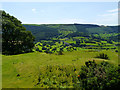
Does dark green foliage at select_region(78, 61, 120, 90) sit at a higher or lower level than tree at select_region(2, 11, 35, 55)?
lower

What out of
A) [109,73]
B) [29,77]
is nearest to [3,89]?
[29,77]

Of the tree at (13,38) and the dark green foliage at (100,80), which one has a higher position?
the tree at (13,38)

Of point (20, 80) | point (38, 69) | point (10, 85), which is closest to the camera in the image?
point (10, 85)

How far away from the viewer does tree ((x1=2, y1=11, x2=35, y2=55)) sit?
3434 cm

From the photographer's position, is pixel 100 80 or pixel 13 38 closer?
pixel 100 80

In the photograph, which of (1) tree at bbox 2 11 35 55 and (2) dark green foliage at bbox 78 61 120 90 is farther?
(1) tree at bbox 2 11 35 55

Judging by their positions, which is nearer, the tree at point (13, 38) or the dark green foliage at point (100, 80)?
the dark green foliage at point (100, 80)

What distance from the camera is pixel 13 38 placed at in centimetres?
3597

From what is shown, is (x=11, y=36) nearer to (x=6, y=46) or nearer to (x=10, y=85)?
(x=6, y=46)

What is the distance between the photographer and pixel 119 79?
10.9 meters

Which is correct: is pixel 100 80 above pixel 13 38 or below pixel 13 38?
below

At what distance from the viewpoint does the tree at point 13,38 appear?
34344 millimetres

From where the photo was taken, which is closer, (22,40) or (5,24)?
(5,24)

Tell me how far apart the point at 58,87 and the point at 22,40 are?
30.0m
